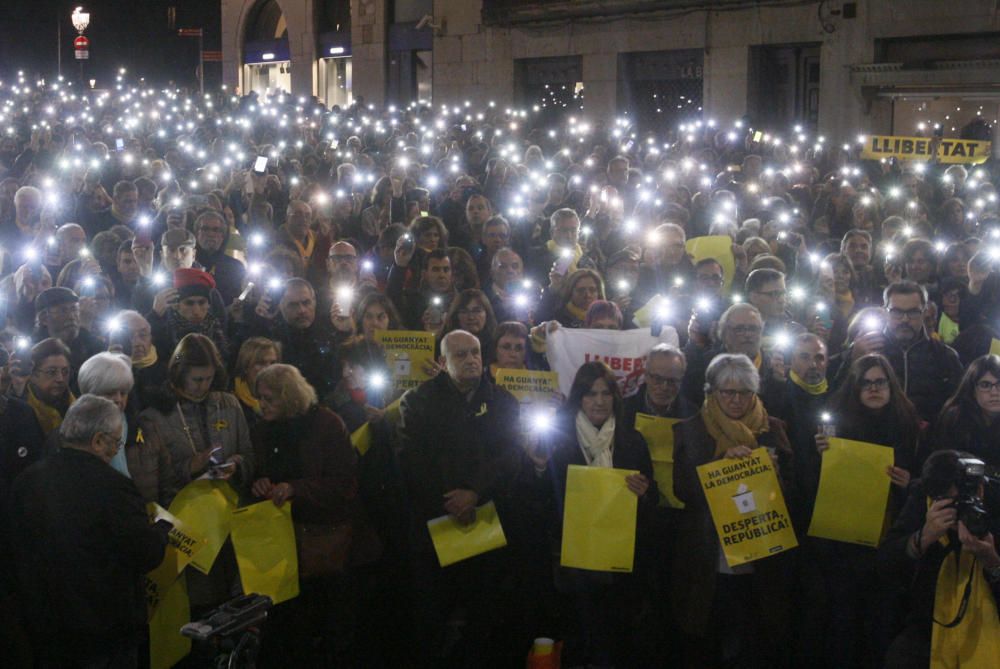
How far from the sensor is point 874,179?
1460 centimetres

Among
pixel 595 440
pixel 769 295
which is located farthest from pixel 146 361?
pixel 769 295

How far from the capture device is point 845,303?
8078 mm

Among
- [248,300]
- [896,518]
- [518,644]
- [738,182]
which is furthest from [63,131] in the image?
[896,518]

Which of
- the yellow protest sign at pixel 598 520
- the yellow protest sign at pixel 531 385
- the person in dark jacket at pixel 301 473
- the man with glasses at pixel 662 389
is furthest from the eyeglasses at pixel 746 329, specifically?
the person in dark jacket at pixel 301 473

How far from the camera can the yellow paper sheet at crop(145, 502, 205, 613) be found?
5.25 m

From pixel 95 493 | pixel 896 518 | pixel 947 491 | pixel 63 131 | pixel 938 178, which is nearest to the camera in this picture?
pixel 95 493

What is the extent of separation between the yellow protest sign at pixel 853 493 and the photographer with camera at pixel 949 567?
36cm

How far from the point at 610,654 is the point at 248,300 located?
3.28 m

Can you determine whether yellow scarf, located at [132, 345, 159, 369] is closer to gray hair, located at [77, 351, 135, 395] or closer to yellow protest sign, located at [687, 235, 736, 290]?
gray hair, located at [77, 351, 135, 395]

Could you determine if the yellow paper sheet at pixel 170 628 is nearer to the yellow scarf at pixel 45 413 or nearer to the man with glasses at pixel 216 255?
the yellow scarf at pixel 45 413

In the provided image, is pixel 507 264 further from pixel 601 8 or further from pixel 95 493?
pixel 601 8

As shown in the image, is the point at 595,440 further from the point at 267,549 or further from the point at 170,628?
the point at 170,628

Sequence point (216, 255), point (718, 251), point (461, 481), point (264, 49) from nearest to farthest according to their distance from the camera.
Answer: point (461, 481), point (216, 255), point (718, 251), point (264, 49)

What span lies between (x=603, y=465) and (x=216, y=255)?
451 cm
